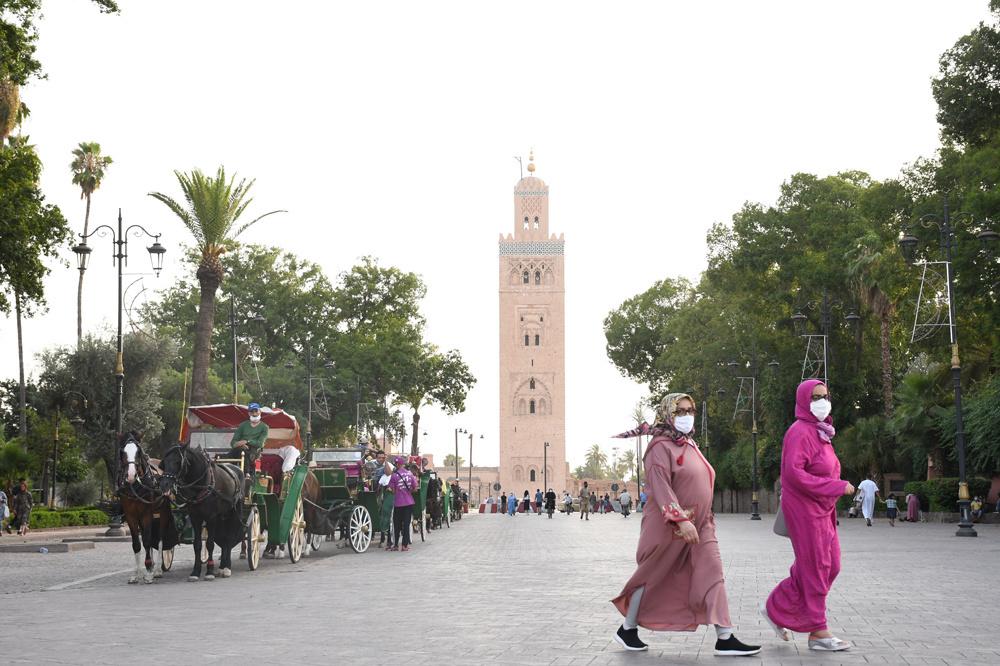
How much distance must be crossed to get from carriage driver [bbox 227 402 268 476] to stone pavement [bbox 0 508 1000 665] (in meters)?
1.53

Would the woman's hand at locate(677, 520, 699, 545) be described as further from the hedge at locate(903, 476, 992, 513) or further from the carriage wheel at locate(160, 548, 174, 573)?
the hedge at locate(903, 476, 992, 513)

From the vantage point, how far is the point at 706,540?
8.68 m

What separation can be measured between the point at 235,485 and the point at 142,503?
1.20m

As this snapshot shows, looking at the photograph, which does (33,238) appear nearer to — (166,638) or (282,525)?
(282,525)

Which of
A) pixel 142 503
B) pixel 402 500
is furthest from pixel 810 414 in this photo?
pixel 402 500

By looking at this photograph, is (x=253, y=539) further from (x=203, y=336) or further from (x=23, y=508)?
(x=23, y=508)

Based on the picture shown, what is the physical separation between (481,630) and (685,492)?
2.19 meters

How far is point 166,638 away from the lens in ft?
31.2

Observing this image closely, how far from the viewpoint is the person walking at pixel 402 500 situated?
23312 millimetres

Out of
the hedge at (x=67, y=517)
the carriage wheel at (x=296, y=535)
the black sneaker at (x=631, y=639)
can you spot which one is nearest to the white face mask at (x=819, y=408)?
the black sneaker at (x=631, y=639)

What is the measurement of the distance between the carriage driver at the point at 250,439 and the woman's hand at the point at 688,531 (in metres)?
9.67

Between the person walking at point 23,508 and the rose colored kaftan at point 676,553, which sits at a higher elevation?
the rose colored kaftan at point 676,553

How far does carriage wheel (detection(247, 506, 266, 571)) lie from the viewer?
17.4 m

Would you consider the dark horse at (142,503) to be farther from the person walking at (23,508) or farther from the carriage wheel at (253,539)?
the person walking at (23,508)
